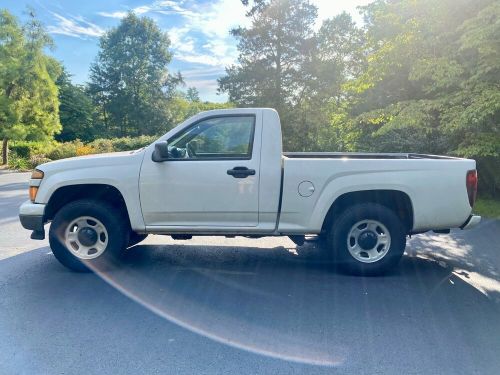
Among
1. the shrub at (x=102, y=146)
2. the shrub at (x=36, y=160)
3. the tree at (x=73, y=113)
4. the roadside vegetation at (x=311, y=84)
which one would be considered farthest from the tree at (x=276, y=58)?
the tree at (x=73, y=113)

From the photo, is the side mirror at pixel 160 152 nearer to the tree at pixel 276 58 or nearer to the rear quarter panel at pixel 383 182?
the rear quarter panel at pixel 383 182

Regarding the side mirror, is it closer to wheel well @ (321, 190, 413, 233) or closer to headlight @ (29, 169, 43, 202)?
headlight @ (29, 169, 43, 202)

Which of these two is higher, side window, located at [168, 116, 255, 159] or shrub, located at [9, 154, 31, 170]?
side window, located at [168, 116, 255, 159]

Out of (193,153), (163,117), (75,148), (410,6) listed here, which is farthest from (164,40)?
(193,153)

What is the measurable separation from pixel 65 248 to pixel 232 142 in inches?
93.9

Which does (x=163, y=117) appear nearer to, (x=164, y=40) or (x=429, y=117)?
(x=164, y=40)

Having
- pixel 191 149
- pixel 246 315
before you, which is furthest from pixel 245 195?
pixel 246 315

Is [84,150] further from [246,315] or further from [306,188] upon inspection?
[246,315]

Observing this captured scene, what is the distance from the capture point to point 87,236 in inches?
172

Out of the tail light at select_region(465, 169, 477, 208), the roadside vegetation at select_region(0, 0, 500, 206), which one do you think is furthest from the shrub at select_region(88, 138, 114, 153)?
the tail light at select_region(465, 169, 477, 208)

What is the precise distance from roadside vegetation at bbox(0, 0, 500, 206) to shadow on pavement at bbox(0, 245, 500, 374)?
496 centimetres

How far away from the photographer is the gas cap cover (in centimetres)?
412

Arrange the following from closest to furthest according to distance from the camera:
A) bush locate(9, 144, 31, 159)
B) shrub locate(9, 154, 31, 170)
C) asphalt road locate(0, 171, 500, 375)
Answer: asphalt road locate(0, 171, 500, 375) → shrub locate(9, 154, 31, 170) → bush locate(9, 144, 31, 159)

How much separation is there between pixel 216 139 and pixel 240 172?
0.60 m
